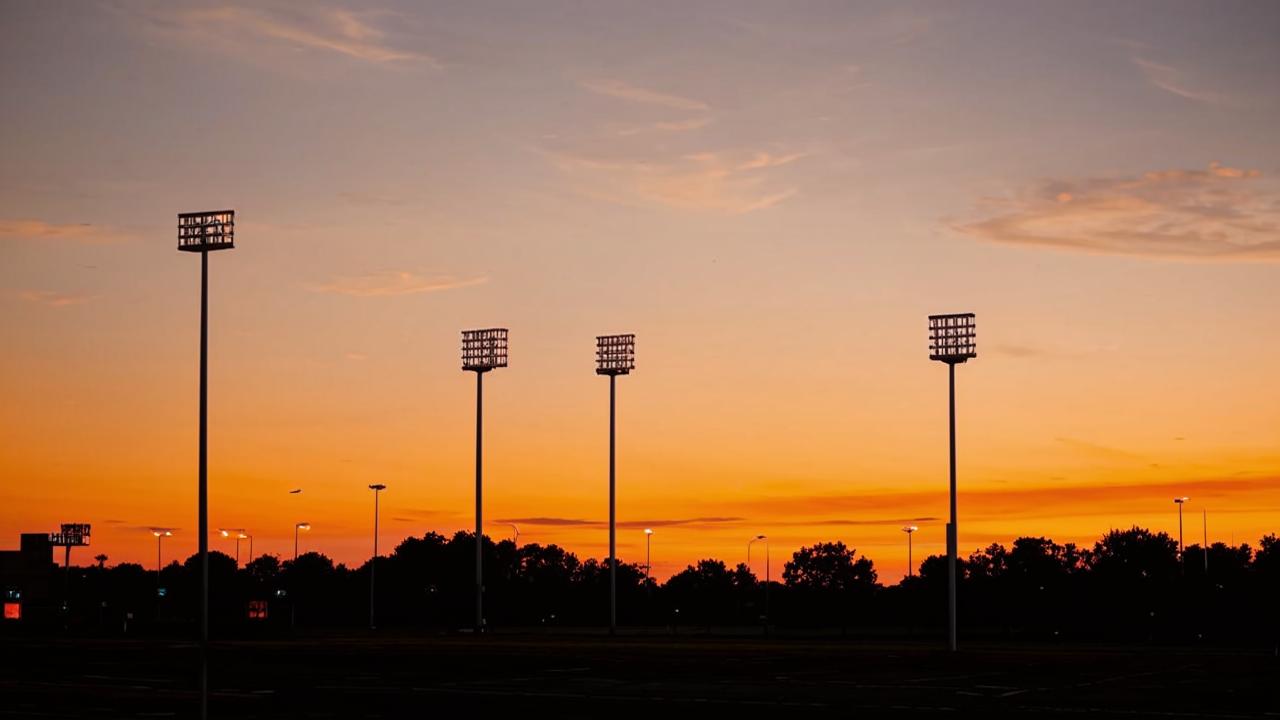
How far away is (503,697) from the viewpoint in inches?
1483

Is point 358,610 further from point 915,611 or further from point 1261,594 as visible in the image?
point 1261,594

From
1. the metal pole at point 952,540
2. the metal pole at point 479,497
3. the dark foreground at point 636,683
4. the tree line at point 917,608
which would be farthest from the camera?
the tree line at point 917,608

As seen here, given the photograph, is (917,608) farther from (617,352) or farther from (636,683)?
(636,683)

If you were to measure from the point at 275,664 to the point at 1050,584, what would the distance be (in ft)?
369

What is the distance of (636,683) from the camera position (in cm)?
4316

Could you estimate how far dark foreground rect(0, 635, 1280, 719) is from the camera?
33.8 metres

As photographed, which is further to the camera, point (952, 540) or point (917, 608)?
point (917, 608)

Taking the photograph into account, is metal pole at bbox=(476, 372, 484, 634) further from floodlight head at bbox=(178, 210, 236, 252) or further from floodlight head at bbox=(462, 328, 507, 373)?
floodlight head at bbox=(178, 210, 236, 252)

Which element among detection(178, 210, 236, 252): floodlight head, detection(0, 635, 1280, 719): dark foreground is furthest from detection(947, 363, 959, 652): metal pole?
detection(178, 210, 236, 252): floodlight head

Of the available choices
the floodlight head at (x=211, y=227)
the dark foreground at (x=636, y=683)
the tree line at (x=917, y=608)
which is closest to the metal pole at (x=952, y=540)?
the dark foreground at (x=636, y=683)

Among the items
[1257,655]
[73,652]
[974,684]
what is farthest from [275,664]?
[1257,655]

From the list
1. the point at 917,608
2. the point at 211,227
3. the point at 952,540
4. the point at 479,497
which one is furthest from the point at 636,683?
the point at 917,608

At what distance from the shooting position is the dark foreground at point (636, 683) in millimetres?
33844

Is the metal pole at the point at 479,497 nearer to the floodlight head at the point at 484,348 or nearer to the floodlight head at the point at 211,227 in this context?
the floodlight head at the point at 484,348
